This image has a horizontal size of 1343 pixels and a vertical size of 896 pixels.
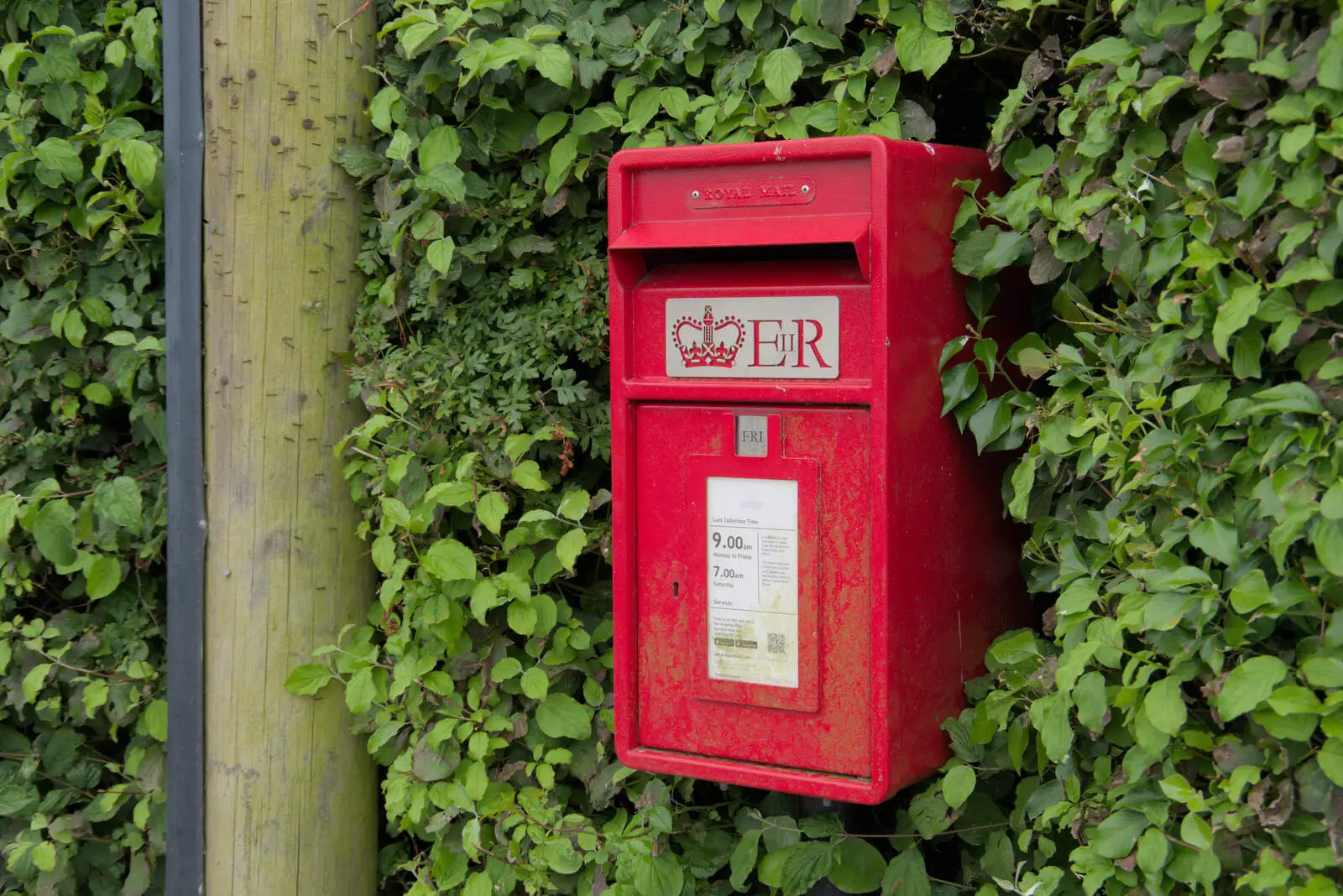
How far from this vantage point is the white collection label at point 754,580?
6.77ft

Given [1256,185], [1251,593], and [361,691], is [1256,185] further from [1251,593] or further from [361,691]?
[361,691]

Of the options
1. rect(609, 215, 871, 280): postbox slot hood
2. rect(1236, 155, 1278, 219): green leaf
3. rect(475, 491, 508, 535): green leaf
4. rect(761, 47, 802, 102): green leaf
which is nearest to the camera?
rect(1236, 155, 1278, 219): green leaf

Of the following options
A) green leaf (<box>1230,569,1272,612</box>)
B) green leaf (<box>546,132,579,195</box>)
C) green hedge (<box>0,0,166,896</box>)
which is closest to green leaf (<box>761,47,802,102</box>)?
green leaf (<box>546,132,579,195</box>)

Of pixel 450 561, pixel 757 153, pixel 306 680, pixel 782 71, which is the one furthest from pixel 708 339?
pixel 306 680

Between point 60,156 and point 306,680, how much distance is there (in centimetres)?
135

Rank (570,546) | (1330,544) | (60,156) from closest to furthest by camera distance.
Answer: (1330,544) < (570,546) < (60,156)

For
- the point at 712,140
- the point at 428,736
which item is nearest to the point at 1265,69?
the point at 712,140

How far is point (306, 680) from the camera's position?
8.95 ft

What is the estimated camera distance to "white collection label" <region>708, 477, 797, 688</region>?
6.77ft

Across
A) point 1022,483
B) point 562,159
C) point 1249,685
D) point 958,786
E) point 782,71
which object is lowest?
Result: point 958,786

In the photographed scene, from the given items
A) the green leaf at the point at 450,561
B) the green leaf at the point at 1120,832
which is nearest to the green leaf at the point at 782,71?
the green leaf at the point at 450,561

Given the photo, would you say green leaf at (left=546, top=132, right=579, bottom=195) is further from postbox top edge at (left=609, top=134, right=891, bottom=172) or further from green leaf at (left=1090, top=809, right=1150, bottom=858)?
green leaf at (left=1090, top=809, right=1150, bottom=858)

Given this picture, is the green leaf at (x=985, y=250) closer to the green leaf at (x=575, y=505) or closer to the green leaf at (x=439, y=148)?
the green leaf at (x=575, y=505)

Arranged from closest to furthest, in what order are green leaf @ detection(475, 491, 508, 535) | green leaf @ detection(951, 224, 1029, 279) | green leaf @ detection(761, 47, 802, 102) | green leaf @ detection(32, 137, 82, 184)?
green leaf @ detection(951, 224, 1029, 279)
green leaf @ detection(761, 47, 802, 102)
green leaf @ detection(475, 491, 508, 535)
green leaf @ detection(32, 137, 82, 184)
